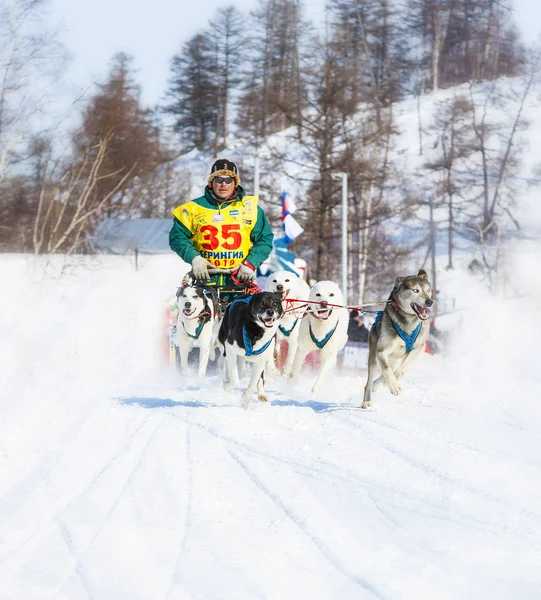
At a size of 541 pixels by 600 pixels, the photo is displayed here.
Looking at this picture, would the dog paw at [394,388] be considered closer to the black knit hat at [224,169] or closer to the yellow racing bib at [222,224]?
the yellow racing bib at [222,224]

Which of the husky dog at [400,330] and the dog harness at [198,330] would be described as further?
the dog harness at [198,330]

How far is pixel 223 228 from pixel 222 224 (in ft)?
0.11

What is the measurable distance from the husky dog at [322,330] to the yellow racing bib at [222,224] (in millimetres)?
763

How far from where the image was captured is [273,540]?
2.93 metres

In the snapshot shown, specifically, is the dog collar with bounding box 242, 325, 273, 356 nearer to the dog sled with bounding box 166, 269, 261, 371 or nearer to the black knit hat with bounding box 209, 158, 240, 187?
the dog sled with bounding box 166, 269, 261, 371

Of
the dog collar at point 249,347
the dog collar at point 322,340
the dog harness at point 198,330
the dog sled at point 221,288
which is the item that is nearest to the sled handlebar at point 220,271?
the dog sled at point 221,288

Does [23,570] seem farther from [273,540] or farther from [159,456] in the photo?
[159,456]

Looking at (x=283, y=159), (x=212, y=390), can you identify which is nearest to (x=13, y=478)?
(x=212, y=390)

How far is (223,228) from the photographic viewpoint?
7137mm

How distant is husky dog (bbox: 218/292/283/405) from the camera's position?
5.91m

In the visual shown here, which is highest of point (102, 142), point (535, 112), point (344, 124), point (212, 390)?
point (535, 112)

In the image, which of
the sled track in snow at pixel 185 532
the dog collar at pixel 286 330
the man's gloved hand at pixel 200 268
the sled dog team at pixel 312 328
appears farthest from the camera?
the dog collar at pixel 286 330

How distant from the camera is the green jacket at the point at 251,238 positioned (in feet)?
23.2

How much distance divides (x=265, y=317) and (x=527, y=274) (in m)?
26.9
